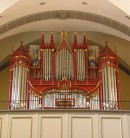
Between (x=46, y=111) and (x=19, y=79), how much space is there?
271 cm

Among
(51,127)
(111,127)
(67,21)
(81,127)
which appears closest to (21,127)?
(51,127)

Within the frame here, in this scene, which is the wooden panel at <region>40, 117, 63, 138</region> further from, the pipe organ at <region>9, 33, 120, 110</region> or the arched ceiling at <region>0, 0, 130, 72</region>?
the arched ceiling at <region>0, 0, 130, 72</region>

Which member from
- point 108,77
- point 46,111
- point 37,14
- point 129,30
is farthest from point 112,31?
point 46,111

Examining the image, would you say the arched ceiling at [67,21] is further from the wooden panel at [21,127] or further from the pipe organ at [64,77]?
the wooden panel at [21,127]

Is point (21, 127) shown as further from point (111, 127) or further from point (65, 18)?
point (65, 18)

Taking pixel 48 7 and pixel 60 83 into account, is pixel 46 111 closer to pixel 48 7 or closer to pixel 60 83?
→ pixel 60 83

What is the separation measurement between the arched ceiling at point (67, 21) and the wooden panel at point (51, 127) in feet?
13.6

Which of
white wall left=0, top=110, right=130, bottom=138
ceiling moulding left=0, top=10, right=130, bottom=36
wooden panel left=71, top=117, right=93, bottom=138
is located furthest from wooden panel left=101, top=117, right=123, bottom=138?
ceiling moulding left=0, top=10, right=130, bottom=36

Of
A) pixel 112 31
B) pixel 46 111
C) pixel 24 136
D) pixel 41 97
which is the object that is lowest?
pixel 24 136

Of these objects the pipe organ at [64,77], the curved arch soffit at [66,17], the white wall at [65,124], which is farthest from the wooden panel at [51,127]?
the curved arch soffit at [66,17]

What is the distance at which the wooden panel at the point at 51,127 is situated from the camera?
35.6 ft

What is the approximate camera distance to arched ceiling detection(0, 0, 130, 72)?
43.3 ft

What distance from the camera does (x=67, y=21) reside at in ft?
47.7

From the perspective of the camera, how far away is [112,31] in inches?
568
